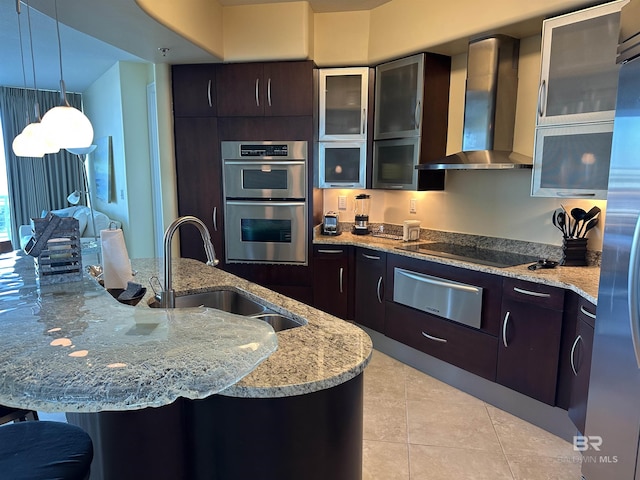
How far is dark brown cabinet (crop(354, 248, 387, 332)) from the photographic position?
131 inches

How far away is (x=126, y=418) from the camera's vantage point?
1.25 m

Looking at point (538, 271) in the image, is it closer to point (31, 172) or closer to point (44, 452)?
point (44, 452)

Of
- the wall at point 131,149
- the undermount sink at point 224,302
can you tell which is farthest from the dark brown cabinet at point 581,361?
the wall at point 131,149

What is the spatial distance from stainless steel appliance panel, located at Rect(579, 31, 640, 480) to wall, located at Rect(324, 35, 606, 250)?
108 centimetres

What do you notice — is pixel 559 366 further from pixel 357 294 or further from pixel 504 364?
pixel 357 294

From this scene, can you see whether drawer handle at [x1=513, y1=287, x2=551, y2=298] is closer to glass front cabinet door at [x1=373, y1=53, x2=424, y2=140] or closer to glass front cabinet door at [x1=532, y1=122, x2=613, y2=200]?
glass front cabinet door at [x1=532, y1=122, x2=613, y2=200]

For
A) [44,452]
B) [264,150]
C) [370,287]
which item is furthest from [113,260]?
[370,287]

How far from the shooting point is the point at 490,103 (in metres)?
2.82

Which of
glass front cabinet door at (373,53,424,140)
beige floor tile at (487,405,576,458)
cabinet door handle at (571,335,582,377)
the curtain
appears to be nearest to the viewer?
cabinet door handle at (571,335,582,377)

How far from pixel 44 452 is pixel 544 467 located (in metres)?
2.22

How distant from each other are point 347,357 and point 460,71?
111 inches

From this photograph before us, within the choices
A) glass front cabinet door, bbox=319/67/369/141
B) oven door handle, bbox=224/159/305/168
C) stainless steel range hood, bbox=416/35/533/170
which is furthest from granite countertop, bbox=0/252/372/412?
glass front cabinet door, bbox=319/67/369/141

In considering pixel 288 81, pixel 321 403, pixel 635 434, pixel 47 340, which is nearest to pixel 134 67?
pixel 288 81

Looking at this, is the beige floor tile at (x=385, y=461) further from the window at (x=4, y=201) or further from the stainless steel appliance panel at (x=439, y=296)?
the window at (x=4, y=201)
